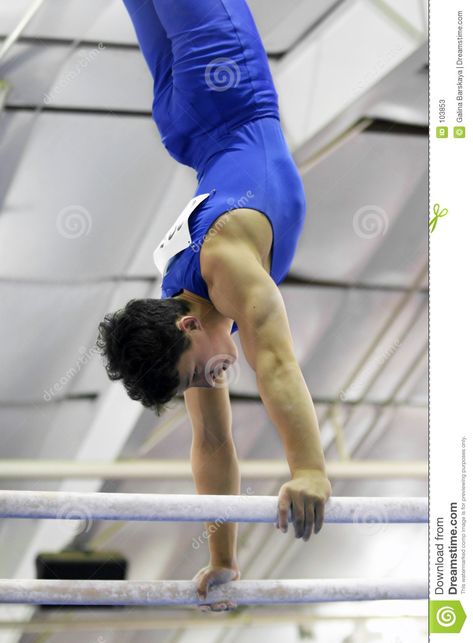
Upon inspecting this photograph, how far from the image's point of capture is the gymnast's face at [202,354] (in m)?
1.85

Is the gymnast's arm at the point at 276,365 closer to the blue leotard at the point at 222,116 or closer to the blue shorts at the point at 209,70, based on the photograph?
the blue leotard at the point at 222,116

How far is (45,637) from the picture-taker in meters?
5.05

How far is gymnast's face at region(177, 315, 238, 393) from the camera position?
185 cm

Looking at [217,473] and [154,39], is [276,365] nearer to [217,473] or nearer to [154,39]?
[217,473]

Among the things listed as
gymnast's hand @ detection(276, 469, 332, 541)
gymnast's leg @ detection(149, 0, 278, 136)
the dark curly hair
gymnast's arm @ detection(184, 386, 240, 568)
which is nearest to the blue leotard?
gymnast's leg @ detection(149, 0, 278, 136)

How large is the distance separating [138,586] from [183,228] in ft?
2.49

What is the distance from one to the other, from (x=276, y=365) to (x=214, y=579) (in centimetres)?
51

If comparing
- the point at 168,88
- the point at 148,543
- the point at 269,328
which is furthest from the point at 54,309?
the point at 269,328

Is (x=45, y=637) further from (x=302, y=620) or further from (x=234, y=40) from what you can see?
(x=234, y=40)

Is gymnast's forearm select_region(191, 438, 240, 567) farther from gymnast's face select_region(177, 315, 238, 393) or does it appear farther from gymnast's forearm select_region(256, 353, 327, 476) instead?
gymnast's forearm select_region(256, 353, 327, 476)

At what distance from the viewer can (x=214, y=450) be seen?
2.07 m

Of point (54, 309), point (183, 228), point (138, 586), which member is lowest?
point (138, 586)
